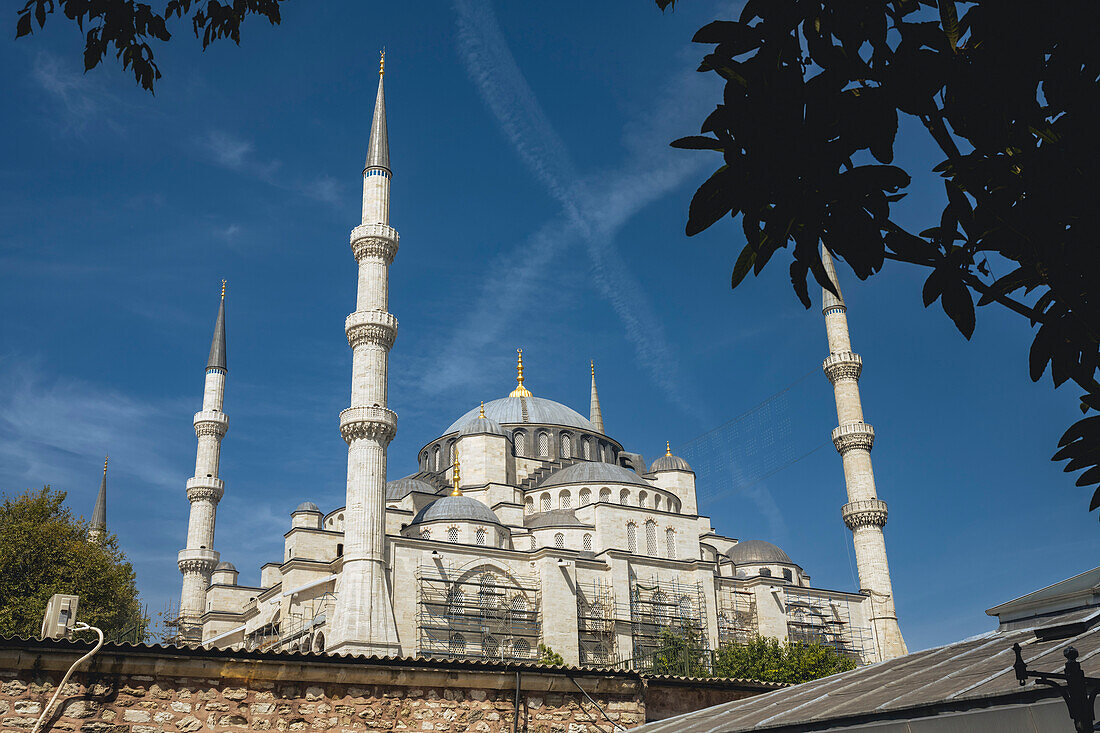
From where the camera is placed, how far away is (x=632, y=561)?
2655 centimetres

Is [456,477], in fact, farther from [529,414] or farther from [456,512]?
[529,414]

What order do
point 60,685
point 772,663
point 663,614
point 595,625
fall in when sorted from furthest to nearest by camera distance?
point 663,614, point 595,625, point 772,663, point 60,685

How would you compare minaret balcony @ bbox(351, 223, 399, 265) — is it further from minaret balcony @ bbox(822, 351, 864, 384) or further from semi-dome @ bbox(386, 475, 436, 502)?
minaret balcony @ bbox(822, 351, 864, 384)

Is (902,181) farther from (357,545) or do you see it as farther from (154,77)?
(357,545)

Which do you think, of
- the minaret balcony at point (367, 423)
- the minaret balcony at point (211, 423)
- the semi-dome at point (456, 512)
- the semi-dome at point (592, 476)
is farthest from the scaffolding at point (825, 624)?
the minaret balcony at point (211, 423)

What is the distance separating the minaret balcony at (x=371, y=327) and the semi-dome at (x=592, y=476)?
31.4 feet

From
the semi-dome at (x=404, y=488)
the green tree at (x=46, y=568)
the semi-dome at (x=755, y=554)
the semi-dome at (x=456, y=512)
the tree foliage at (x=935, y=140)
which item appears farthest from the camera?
the semi-dome at (x=755, y=554)

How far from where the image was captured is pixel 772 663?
2369 centimetres

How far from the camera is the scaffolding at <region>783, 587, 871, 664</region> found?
1174 inches

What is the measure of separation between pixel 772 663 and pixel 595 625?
4609mm

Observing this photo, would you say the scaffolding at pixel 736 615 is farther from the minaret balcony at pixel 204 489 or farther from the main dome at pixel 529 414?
the minaret balcony at pixel 204 489

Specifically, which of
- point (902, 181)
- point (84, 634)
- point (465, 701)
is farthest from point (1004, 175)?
point (84, 634)

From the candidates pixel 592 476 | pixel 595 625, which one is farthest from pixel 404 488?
pixel 595 625

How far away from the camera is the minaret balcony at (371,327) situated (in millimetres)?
22266
